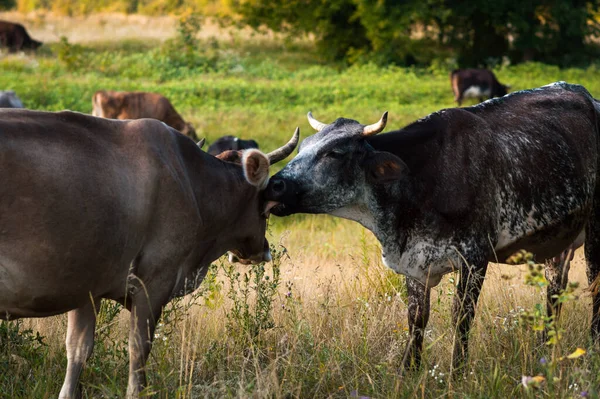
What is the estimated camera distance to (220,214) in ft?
18.4

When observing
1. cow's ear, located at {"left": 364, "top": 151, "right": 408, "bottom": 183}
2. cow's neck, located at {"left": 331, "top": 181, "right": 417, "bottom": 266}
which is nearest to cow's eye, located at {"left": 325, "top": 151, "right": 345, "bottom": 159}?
cow's ear, located at {"left": 364, "top": 151, "right": 408, "bottom": 183}

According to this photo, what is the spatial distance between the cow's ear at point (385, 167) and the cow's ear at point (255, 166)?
642mm

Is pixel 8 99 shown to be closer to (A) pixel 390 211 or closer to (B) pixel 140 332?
(A) pixel 390 211

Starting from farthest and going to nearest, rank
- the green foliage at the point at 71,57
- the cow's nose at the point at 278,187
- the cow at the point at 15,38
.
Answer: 1. the cow at the point at 15,38
2. the green foliage at the point at 71,57
3. the cow's nose at the point at 278,187

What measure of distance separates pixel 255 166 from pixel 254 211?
1.14ft

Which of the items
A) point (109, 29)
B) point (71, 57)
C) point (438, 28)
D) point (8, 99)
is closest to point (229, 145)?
point (8, 99)

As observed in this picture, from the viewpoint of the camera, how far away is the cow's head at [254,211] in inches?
223

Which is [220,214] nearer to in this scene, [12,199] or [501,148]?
[12,199]

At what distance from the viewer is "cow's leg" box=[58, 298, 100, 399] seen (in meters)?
5.35

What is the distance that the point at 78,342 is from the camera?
5434 millimetres

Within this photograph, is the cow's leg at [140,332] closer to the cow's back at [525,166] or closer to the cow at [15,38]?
the cow's back at [525,166]

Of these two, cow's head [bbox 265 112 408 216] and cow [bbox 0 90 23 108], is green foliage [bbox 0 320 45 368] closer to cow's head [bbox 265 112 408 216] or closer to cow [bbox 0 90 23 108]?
cow's head [bbox 265 112 408 216]

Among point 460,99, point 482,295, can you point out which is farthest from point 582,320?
point 460,99

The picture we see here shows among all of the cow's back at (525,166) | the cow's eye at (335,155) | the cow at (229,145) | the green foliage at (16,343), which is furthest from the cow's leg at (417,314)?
the cow at (229,145)
